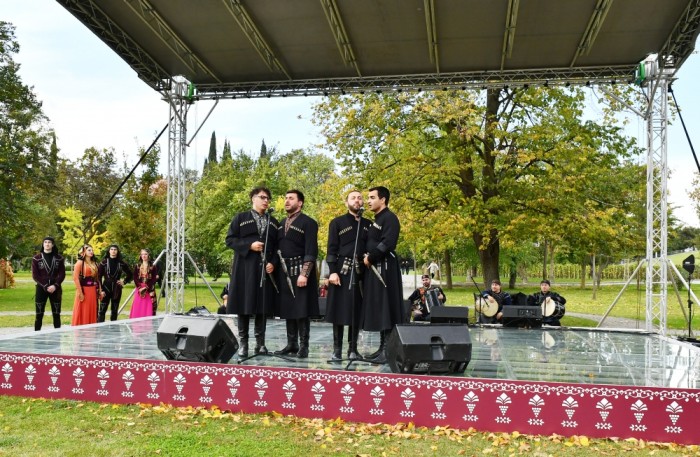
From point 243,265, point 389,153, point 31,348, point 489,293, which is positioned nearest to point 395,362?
point 243,265

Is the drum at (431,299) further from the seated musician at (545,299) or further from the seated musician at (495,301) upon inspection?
the seated musician at (545,299)

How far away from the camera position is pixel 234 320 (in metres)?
9.46

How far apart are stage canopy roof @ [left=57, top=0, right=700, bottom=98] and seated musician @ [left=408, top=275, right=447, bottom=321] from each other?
134 inches

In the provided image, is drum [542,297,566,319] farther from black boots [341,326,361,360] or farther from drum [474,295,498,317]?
black boots [341,326,361,360]

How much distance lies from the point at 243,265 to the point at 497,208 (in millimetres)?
7815

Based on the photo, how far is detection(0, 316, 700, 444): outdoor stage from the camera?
4164 mm

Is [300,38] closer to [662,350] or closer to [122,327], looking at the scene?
[122,327]

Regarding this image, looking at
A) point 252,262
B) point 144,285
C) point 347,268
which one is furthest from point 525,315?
point 144,285

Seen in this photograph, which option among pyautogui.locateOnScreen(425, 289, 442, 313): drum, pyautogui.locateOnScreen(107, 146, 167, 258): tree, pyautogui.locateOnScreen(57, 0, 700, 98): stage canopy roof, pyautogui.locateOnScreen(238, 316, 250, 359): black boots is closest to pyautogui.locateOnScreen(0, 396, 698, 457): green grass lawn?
pyautogui.locateOnScreen(238, 316, 250, 359): black boots

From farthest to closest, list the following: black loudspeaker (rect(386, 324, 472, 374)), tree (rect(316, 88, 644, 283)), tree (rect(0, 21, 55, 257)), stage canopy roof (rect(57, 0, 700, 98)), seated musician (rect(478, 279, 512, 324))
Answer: tree (rect(0, 21, 55, 257)) < tree (rect(316, 88, 644, 283)) < seated musician (rect(478, 279, 512, 324)) < stage canopy roof (rect(57, 0, 700, 98)) < black loudspeaker (rect(386, 324, 472, 374))

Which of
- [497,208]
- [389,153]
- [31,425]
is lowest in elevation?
[31,425]

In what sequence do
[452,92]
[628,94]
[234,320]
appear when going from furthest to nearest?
[628,94] → [452,92] → [234,320]

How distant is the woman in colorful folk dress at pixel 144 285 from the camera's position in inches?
368

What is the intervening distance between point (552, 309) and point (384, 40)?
17.1ft
